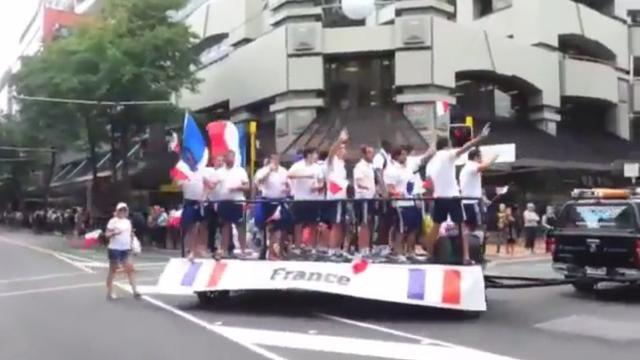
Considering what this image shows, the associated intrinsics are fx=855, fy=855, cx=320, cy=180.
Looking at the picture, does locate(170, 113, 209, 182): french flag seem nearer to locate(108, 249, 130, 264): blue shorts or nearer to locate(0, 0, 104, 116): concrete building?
locate(108, 249, 130, 264): blue shorts

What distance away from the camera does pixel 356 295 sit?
1157cm

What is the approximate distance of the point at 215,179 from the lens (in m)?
13.3

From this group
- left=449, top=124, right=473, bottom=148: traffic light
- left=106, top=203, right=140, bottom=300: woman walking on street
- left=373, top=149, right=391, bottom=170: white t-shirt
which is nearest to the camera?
left=373, top=149, right=391, bottom=170: white t-shirt

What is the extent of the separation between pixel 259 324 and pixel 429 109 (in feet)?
66.9

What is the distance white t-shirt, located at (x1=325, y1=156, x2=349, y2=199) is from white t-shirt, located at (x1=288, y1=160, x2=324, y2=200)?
157 mm

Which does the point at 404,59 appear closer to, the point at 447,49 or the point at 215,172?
the point at 447,49

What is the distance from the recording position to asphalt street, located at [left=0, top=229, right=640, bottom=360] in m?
9.38

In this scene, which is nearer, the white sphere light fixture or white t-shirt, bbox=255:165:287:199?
white t-shirt, bbox=255:165:287:199

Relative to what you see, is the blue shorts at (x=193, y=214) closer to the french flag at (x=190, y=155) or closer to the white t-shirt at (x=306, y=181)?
the french flag at (x=190, y=155)

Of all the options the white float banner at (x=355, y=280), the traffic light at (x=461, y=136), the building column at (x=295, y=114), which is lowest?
the white float banner at (x=355, y=280)

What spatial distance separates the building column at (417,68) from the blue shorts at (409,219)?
18.5 metres

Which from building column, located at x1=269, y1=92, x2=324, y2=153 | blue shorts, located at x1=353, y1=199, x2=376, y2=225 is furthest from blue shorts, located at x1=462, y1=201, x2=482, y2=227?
building column, located at x1=269, y1=92, x2=324, y2=153

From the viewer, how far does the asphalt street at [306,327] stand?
9.38 meters

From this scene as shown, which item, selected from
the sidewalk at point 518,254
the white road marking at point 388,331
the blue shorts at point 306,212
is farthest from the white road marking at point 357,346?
the sidewalk at point 518,254
